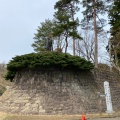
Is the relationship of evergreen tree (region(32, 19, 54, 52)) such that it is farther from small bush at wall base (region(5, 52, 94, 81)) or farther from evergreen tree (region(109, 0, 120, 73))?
small bush at wall base (region(5, 52, 94, 81))

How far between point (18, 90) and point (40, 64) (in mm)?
2669

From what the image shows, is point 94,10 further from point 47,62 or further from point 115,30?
point 47,62

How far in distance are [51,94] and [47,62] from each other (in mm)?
2297

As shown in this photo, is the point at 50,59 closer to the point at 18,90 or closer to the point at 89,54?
the point at 18,90

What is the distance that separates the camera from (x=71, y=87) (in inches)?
728

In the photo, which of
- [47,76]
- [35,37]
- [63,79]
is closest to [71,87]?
[63,79]

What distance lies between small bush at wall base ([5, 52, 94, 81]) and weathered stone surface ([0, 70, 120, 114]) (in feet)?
1.74

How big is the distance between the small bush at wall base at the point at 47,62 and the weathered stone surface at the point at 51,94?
1.74 feet

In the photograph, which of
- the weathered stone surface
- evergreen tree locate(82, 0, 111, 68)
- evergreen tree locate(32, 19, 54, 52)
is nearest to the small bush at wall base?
the weathered stone surface

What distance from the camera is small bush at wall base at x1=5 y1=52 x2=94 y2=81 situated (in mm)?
17891

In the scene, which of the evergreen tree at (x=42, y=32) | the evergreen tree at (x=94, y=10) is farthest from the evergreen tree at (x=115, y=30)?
the evergreen tree at (x=42, y=32)

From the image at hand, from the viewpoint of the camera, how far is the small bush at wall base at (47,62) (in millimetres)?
17891

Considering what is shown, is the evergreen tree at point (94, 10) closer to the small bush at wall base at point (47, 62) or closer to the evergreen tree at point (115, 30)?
the evergreen tree at point (115, 30)

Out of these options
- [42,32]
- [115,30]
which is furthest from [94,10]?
[42,32]
